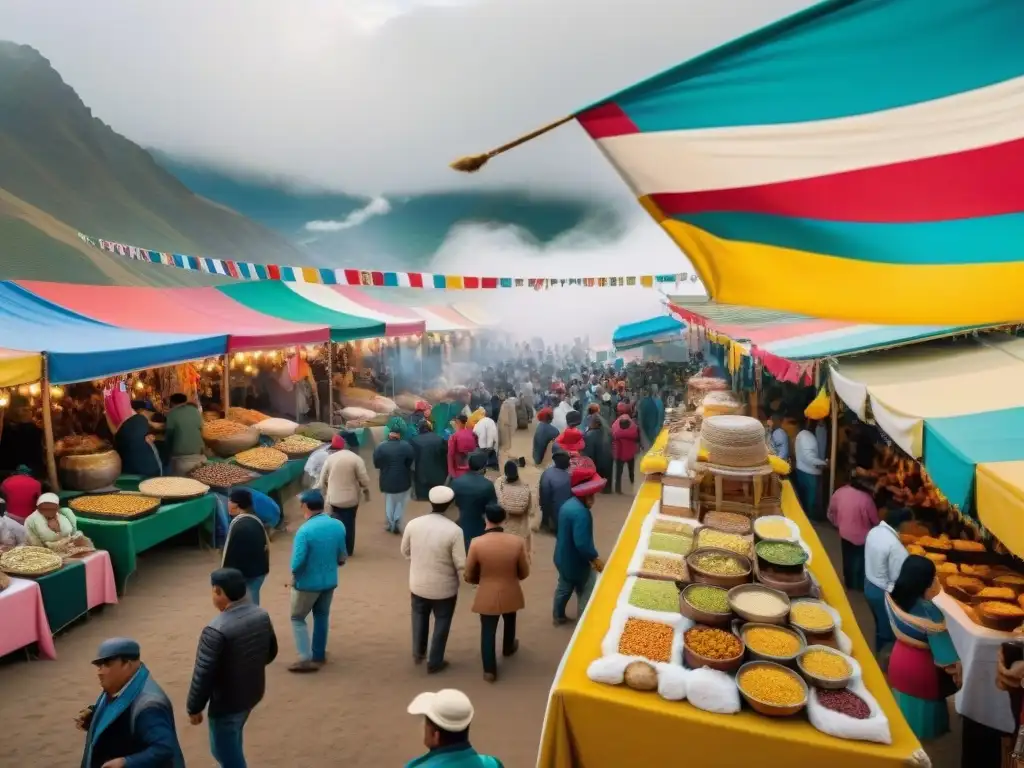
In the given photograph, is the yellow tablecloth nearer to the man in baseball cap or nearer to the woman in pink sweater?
the man in baseball cap

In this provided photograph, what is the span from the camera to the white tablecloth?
12.4 feet

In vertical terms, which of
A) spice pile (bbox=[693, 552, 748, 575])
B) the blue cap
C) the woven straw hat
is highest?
the woven straw hat

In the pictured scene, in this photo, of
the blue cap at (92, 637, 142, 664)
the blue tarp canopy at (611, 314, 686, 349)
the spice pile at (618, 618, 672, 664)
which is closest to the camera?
the blue cap at (92, 637, 142, 664)

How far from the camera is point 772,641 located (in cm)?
364

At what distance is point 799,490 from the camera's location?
8.92 metres

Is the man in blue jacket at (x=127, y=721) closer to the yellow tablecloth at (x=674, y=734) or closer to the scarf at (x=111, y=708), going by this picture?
the scarf at (x=111, y=708)

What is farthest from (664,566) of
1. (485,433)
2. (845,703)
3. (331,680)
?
(485,433)

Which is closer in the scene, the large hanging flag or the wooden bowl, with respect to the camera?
the large hanging flag

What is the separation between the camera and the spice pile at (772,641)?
353cm

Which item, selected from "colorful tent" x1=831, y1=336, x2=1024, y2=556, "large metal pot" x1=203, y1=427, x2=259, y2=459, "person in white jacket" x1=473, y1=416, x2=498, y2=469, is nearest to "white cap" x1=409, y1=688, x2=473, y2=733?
"colorful tent" x1=831, y1=336, x2=1024, y2=556

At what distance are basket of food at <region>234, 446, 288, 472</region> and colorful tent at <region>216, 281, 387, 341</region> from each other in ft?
12.6

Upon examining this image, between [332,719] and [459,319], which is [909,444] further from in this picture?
[459,319]

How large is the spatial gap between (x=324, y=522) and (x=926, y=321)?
4.53m

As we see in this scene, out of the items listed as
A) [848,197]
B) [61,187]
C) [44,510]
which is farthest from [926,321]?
[61,187]
